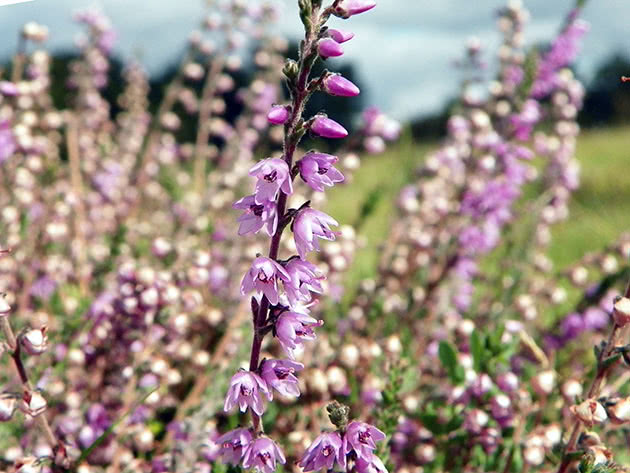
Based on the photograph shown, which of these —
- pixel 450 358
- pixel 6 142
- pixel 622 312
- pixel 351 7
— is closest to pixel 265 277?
pixel 351 7

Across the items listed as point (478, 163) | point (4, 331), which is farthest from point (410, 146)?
point (4, 331)

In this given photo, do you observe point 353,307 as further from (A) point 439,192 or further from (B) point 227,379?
(B) point 227,379

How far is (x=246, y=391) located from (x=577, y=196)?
19.9 ft

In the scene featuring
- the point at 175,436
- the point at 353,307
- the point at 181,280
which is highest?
the point at 181,280

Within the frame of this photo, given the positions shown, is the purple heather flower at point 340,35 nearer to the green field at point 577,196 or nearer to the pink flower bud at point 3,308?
the pink flower bud at point 3,308

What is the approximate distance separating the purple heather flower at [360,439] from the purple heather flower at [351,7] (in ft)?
1.66

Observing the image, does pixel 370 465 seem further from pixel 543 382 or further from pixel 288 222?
pixel 543 382

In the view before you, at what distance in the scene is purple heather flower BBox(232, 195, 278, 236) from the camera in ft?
2.76

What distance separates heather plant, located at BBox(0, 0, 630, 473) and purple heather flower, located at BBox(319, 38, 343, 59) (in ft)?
0.05

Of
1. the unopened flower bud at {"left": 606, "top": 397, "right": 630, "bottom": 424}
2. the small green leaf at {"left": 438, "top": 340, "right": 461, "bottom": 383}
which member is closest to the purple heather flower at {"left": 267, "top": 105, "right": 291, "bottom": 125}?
the unopened flower bud at {"left": 606, "top": 397, "right": 630, "bottom": 424}

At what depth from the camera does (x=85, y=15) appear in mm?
2779

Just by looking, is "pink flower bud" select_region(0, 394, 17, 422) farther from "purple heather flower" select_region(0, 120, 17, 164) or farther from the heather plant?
"purple heather flower" select_region(0, 120, 17, 164)

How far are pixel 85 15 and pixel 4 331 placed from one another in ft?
6.92

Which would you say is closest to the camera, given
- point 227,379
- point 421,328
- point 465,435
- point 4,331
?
point 4,331
